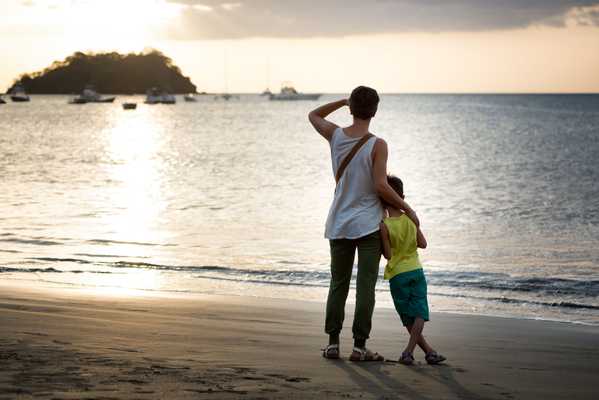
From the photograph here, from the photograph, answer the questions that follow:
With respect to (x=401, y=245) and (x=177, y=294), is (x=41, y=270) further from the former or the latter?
(x=401, y=245)

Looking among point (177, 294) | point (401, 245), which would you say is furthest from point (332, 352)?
point (177, 294)

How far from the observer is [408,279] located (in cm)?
634

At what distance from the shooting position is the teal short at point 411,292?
634 centimetres

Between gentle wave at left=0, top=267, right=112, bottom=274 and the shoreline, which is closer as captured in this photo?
the shoreline

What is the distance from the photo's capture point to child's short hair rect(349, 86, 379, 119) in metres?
6.04

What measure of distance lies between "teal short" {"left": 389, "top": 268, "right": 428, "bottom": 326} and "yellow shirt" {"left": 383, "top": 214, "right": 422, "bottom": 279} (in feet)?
0.14

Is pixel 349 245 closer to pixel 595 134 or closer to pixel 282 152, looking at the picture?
pixel 282 152

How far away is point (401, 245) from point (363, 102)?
1.00 metres

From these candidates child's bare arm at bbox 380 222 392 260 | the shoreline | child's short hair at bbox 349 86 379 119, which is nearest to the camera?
child's short hair at bbox 349 86 379 119

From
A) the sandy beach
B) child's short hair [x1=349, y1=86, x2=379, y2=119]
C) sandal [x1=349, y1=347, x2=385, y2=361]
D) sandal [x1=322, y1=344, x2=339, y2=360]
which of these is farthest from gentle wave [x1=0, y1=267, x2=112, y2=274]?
child's short hair [x1=349, y1=86, x2=379, y2=119]

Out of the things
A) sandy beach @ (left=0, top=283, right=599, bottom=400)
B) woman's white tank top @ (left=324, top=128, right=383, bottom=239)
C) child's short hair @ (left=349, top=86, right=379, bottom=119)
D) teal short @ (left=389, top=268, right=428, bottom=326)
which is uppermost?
child's short hair @ (left=349, top=86, right=379, bottom=119)

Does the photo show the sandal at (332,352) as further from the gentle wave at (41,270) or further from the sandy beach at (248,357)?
the gentle wave at (41,270)

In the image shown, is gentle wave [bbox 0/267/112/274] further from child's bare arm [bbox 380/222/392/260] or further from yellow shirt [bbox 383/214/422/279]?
child's bare arm [bbox 380/222/392/260]

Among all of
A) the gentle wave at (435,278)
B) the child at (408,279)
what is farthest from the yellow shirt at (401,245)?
the gentle wave at (435,278)
